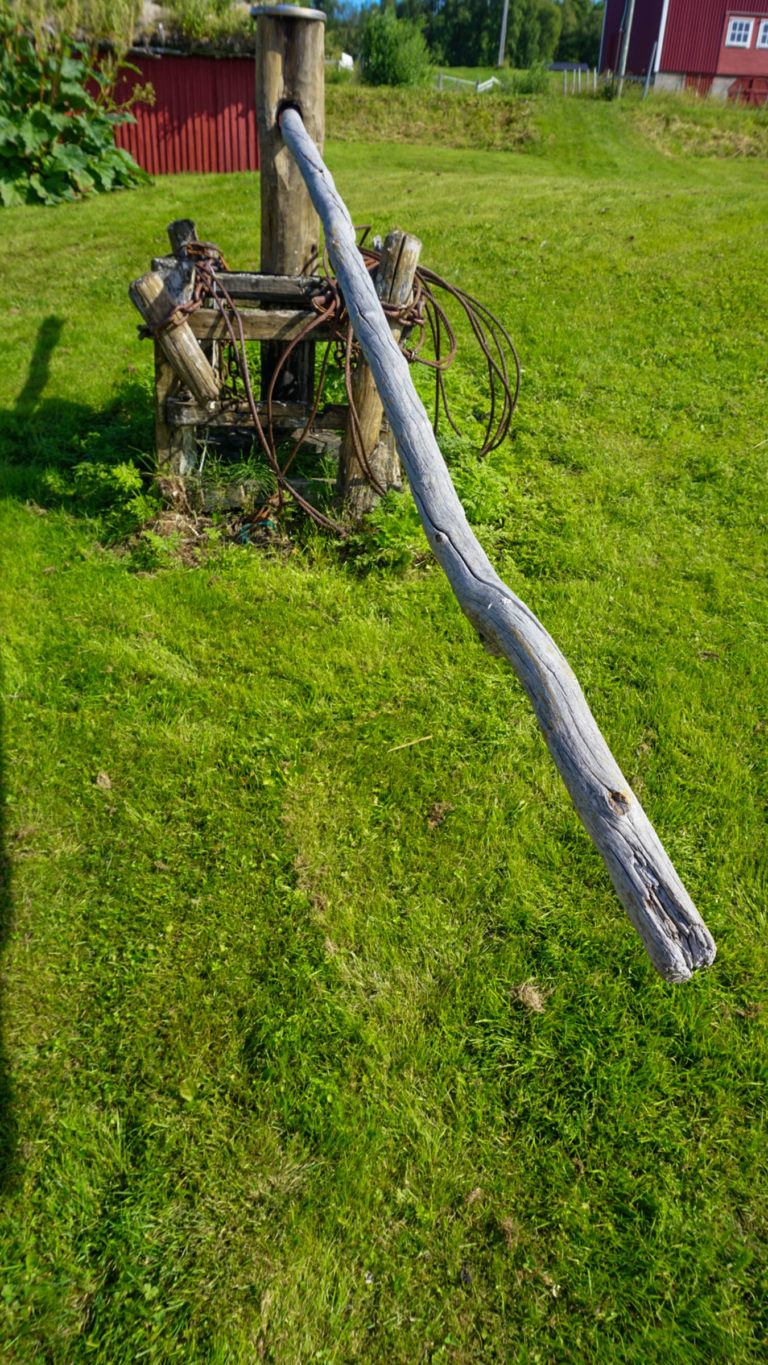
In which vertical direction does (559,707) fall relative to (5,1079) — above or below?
above

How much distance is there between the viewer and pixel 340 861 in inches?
137

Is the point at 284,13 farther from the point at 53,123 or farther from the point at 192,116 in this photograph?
the point at 192,116

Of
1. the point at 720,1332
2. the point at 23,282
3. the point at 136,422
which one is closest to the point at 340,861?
the point at 720,1332

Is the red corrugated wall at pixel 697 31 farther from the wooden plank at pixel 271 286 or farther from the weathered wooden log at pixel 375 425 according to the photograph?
the wooden plank at pixel 271 286

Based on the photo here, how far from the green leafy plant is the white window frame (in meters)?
27.7

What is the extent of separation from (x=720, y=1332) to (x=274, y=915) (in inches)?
74.2

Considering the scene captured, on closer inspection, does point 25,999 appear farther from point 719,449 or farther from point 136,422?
point 719,449

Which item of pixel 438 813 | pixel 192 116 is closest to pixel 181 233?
pixel 438 813

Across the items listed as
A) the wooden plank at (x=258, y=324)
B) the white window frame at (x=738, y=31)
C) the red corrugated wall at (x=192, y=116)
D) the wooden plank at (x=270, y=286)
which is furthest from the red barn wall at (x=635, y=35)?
the wooden plank at (x=258, y=324)

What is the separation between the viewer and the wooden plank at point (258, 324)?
4867 mm

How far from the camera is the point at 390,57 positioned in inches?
1125

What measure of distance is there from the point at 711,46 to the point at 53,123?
29947 millimetres

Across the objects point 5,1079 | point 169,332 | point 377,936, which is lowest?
point 5,1079

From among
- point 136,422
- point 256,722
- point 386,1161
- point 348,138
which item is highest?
point 348,138
